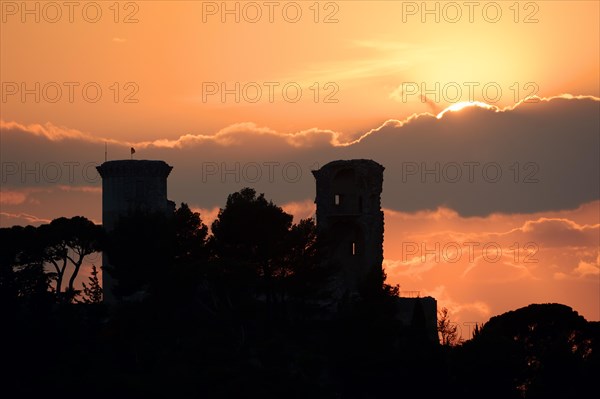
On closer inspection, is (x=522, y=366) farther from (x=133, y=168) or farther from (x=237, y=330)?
(x=133, y=168)

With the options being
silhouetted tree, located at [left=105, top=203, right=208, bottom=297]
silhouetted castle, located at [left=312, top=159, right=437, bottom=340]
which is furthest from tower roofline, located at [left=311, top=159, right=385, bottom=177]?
silhouetted tree, located at [left=105, top=203, right=208, bottom=297]

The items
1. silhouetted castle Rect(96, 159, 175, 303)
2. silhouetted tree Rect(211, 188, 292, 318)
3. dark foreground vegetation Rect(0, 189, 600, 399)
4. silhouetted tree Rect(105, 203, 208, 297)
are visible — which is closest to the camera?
dark foreground vegetation Rect(0, 189, 600, 399)

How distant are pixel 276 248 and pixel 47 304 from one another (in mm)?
11033

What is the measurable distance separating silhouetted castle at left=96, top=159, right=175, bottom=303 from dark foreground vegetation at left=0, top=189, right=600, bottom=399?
3.01 metres

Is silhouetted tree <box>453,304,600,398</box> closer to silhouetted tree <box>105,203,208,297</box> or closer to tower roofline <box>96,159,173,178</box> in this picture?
silhouetted tree <box>105,203,208,297</box>

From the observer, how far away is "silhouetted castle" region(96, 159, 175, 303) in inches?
3329

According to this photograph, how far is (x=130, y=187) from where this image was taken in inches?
3346

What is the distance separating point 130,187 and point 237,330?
48.8 feet

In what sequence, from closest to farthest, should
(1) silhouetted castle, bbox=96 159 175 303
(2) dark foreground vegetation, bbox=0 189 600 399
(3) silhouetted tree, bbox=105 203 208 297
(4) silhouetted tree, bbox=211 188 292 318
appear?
(2) dark foreground vegetation, bbox=0 189 600 399 → (3) silhouetted tree, bbox=105 203 208 297 → (4) silhouetted tree, bbox=211 188 292 318 → (1) silhouetted castle, bbox=96 159 175 303

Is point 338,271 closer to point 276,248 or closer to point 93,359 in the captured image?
point 276,248

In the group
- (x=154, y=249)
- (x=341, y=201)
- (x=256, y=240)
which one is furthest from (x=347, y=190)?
(x=154, y=249)

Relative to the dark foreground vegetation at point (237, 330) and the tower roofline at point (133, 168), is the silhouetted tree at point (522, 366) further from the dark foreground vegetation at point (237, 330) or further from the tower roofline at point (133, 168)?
the tower roofline at point (133, 168)

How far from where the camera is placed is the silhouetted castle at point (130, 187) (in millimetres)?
84562

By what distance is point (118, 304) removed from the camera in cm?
7506
